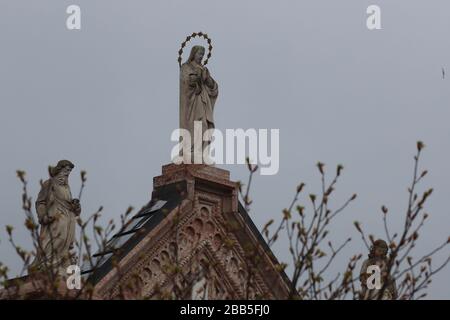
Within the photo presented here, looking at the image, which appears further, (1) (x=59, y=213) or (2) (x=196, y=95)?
(2) (x=196, y=95)

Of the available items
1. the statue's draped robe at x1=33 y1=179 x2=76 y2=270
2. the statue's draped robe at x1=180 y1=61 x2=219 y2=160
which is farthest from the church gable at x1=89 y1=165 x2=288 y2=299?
the statue's draped robe at x1=180 y1=61 x2=219 y2=160

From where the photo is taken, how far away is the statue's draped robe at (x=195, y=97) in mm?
20453

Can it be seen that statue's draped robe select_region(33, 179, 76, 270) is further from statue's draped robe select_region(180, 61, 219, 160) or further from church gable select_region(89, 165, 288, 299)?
statue's draped robe select_region(180, 61, 219, 160)

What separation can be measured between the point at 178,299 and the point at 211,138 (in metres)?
9.24

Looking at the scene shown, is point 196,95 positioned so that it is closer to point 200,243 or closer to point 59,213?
point 200,243

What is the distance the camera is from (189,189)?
1942cm

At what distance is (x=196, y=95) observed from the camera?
2067 centimetres

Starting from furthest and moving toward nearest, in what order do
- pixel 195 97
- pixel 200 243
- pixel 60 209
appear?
pixel 195 97 → pixel 200 243 → pixel 60 209

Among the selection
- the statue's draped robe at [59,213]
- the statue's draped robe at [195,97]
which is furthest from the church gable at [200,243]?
the statue's draped robe at [195,97]

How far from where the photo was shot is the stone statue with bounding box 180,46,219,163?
20.4 meters

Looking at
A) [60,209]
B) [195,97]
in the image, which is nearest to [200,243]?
[60,209]

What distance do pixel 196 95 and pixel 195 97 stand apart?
0.05m
